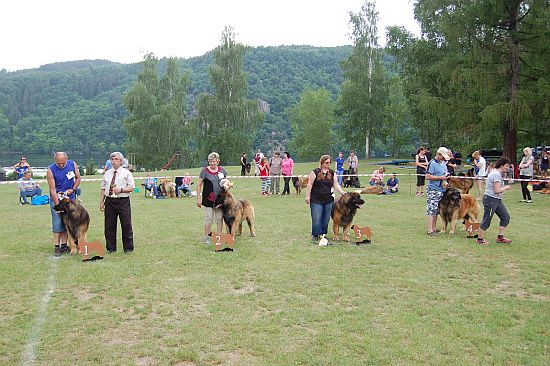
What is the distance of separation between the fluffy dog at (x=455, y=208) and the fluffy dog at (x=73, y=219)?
6.38m

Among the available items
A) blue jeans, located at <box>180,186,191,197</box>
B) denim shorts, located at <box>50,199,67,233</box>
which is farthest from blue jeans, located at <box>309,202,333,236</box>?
blue jeans, located at <box>180,186,191,197</box>

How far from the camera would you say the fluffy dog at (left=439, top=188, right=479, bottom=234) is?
9.22m

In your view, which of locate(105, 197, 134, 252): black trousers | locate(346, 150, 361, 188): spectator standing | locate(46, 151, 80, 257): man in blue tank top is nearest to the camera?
locate(46, 151, 80, 257): man in blue tank top

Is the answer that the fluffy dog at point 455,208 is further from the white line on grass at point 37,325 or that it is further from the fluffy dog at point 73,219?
the white line on grass at point 37,325

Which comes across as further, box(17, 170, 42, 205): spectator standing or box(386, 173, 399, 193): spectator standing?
box(386, 173, 399, 193): spectator standing

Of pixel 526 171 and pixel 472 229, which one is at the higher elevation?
pixel 526 171

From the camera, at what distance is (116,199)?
7.74m

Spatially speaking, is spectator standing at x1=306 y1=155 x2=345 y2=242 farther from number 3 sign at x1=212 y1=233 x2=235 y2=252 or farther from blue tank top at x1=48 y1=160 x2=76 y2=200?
blue tank top at x1=48 y1=160 x2=76 y2=200

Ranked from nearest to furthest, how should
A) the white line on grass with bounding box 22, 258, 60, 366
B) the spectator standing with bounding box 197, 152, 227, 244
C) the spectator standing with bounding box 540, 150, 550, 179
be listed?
the white line on grass with bounding box 22, 258, 60, 366 → the spectator standing with bounding box 197, 152, 227, 244 → the spectator standing with bounding box 540, 150, 550, 179

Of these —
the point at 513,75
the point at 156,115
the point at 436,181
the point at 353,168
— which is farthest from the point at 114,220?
the point at 156,115

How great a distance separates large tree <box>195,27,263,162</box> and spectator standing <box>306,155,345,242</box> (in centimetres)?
3894

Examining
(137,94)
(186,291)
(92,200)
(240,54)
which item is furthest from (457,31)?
(137,94)

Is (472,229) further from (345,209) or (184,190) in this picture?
(184,190)

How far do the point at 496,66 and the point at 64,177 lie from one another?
1877cm
